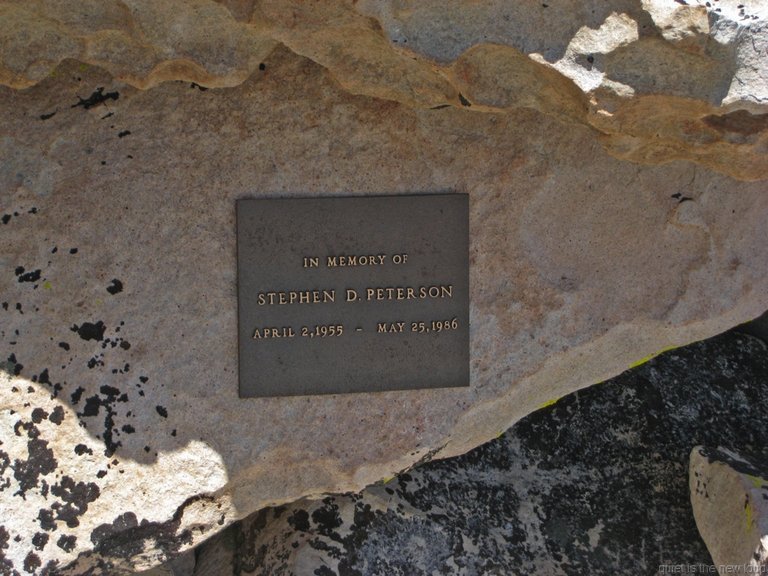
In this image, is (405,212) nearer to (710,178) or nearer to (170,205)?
(170,205)

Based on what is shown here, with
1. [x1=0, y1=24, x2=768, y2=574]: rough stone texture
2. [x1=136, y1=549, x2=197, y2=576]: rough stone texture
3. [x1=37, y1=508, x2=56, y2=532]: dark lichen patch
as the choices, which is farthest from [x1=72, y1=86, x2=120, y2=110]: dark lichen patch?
[x1=136, y1=549, x2=197, y2=576]: rough stone texture

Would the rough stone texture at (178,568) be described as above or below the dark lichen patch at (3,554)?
below

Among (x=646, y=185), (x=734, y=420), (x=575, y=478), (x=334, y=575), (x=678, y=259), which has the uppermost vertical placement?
(x=646, y=185)

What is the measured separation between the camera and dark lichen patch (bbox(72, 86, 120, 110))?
219 cm

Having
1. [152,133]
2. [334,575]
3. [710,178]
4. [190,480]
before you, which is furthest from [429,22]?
[334,575]

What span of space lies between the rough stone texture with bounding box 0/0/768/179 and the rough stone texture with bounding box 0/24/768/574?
24 centimetres

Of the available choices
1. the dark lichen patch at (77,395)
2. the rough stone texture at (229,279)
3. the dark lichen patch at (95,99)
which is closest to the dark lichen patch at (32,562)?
the rough stone texture at (229,279)

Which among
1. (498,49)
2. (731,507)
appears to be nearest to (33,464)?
(498,49)

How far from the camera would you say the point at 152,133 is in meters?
2.22

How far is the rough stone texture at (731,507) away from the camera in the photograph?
245 centimetres

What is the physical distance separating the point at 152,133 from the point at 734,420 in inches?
96.8

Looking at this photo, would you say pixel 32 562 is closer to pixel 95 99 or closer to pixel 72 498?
pixel 72 498

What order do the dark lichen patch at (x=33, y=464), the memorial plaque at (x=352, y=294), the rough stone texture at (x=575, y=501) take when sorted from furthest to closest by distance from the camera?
the rough stone texture at (x=575, y=501) → the memorial plaque at (x=352, y=294) → the dark lichen patch at (x=33, y=464)

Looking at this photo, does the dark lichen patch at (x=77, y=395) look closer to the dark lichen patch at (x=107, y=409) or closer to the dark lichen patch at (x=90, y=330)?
the dark lichen patch at (x=107, y=409)
